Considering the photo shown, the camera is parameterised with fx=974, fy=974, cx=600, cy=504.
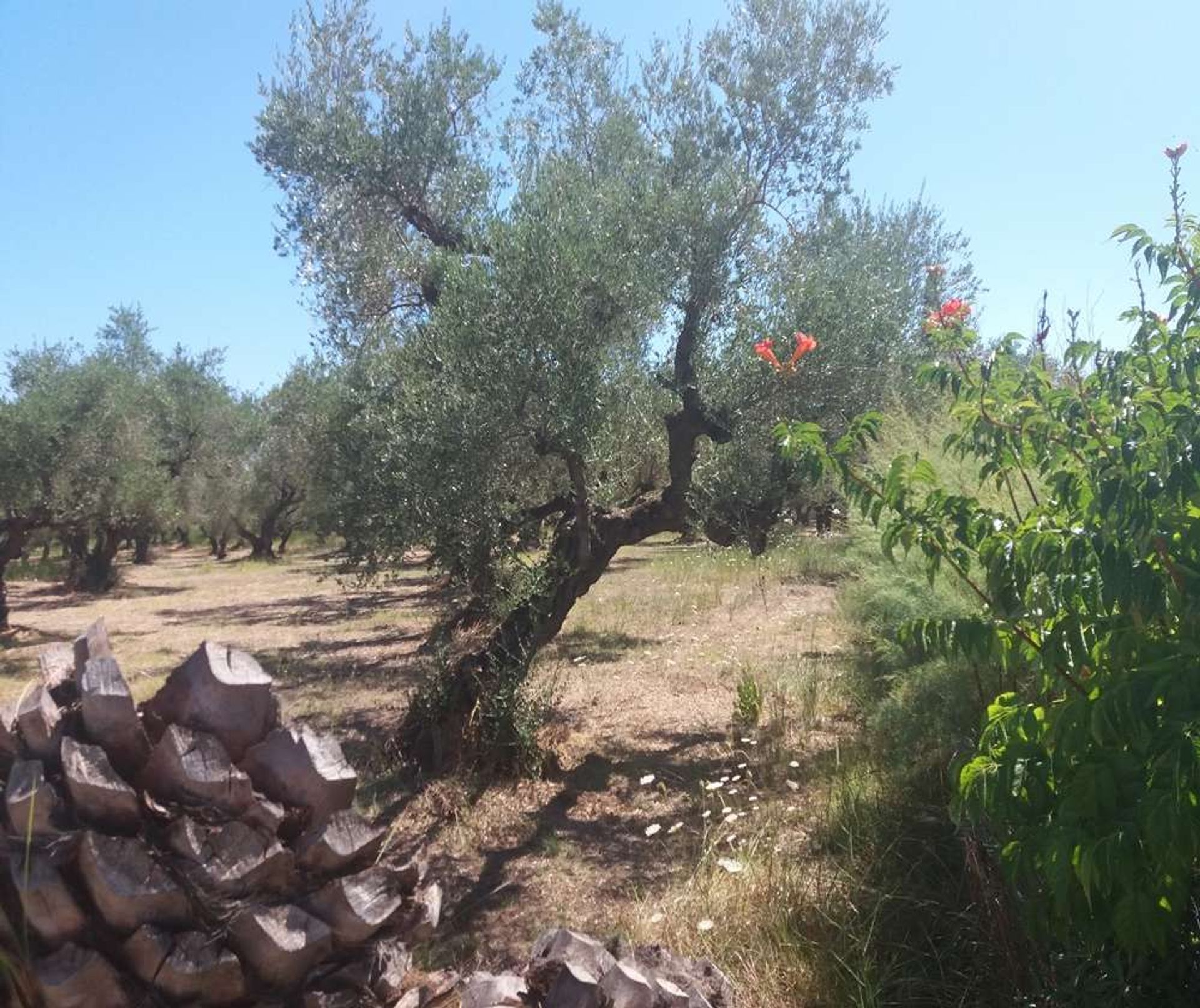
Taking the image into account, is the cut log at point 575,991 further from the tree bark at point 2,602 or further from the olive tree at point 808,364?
the tree bark at point 2,602

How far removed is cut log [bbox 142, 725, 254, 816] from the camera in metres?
1.90

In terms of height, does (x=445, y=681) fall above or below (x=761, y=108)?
below

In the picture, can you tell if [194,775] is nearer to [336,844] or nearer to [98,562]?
[336,844]

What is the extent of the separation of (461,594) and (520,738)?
1.39 metres

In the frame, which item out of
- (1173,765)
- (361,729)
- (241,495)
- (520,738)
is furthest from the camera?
(241,495)

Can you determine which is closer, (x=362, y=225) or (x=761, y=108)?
(x=761, y=108)

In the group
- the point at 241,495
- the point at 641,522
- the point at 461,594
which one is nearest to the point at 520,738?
the point at 461,594

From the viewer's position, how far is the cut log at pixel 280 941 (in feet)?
6.15

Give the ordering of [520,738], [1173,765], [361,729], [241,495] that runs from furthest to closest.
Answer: [241,495] < [361,729] < [520,738] < [1173,765]

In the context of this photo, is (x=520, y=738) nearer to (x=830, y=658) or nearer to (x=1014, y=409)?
(x=830, y=658)

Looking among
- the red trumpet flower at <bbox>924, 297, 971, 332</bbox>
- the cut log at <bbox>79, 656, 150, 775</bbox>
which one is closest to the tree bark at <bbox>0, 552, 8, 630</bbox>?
the cut log at <bbox>79, 656, 150, 775</bbox>

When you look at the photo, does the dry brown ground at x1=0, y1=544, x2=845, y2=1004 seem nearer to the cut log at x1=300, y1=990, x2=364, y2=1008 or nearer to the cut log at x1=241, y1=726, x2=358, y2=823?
the cut log at x1=300, y1=990, x2=364, y2=1008

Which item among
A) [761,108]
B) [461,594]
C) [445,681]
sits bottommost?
[445,681]

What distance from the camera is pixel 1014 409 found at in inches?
107
